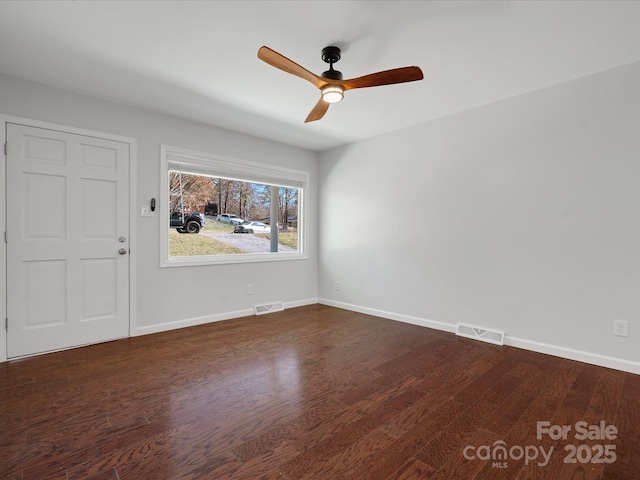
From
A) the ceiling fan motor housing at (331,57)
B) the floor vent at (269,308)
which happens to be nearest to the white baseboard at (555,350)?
the floor vent at (269,308)

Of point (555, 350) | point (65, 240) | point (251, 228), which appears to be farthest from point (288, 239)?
point (555, 350)

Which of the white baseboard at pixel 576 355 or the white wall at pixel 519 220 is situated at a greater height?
the white wall at pixel 519 220

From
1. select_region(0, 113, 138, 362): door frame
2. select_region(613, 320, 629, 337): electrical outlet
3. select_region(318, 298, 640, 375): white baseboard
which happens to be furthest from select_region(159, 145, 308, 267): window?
select_region(613, 320, 629, 337): electrical outlet

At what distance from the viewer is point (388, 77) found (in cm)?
215

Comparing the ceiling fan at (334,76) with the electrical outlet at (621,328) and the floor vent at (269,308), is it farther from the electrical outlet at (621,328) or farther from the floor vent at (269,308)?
the floor vent at (269,308)

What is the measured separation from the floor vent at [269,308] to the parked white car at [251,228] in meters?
1.07

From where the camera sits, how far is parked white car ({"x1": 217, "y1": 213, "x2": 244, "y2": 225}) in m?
4.27

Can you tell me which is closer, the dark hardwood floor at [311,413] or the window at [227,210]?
the dark hardwood floor at [311,413]

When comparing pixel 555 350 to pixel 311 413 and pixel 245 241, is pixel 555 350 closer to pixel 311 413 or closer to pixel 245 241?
pixel 311 413

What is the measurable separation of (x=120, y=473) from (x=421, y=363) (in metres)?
2.18

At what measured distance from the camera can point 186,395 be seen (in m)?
2.17

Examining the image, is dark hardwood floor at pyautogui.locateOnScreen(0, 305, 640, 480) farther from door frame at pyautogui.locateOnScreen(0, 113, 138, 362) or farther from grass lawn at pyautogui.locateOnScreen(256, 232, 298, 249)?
grass lawn at pyautogui.locateOnScreen(256, 232, 298, 249)

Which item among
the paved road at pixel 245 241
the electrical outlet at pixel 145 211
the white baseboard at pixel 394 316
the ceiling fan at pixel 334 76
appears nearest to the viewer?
the ceiling fan at pixel 334 76

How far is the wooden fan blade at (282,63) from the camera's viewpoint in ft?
6.21
